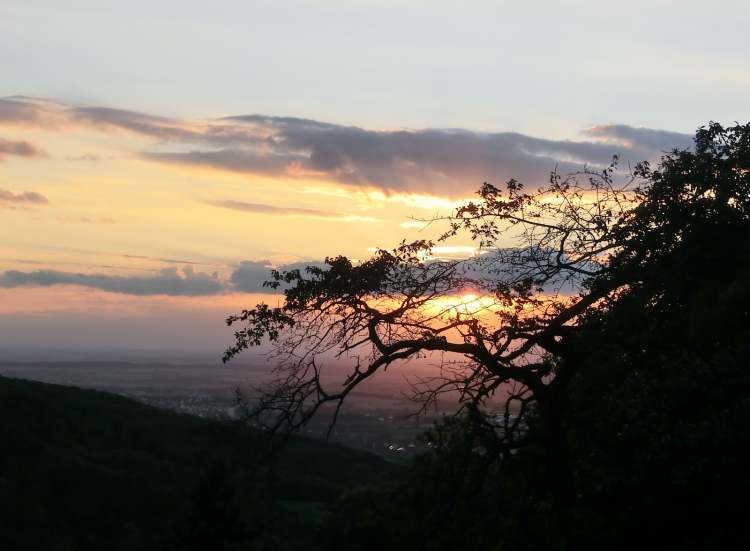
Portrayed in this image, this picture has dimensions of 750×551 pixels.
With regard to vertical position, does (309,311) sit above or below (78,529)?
above

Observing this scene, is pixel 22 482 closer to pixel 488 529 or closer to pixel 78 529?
pixel 78 529

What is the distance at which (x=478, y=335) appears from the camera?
1204cm

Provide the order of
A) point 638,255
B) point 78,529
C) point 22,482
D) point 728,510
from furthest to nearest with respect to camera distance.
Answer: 1. point 22,482
2. point 78,529
3. point 638,255
4. point 728,510

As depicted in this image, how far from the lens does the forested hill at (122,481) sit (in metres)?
65.3

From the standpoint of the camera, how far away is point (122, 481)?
8419 cm

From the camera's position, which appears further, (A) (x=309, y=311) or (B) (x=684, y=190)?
(B) (x=684, y=190)

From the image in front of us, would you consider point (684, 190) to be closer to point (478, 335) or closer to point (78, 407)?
point (478, 335)

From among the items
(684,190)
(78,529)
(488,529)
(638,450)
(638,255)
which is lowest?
(78,529)

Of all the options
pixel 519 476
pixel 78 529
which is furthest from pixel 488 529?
pixel 78 529

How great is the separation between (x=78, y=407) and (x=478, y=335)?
10519cm

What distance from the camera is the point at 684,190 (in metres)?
15.1

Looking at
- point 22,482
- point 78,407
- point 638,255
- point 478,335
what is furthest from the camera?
point 78,407

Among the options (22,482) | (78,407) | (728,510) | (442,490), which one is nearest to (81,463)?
(22,482)

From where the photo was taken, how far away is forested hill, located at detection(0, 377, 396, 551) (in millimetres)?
65312
